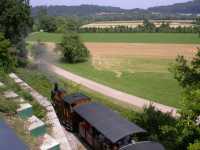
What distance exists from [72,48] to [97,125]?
53.2 metres

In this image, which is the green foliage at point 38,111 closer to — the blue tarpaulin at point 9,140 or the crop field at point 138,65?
the blue tarpaulin at point 9,140

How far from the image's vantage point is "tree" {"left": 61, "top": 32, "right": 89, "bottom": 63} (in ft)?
217

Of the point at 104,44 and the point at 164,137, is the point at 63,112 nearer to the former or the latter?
the point at 164,137

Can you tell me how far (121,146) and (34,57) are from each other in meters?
54.6

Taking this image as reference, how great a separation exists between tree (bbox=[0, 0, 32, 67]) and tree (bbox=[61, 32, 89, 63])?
26461mm

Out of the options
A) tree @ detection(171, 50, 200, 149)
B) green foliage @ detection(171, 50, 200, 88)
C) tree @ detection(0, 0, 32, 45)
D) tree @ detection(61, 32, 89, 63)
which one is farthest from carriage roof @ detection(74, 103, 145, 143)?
tree @ detection(61, 32, 89, 63)

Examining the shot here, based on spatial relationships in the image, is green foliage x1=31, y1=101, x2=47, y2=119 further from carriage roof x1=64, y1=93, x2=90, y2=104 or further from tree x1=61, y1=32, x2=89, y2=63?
tree x1=61, y1=32, x2=89, y2=63

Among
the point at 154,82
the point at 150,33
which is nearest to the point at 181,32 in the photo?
the point at 150,33

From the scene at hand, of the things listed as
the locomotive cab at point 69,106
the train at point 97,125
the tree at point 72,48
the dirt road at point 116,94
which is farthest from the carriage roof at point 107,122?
the tree at point 72,48

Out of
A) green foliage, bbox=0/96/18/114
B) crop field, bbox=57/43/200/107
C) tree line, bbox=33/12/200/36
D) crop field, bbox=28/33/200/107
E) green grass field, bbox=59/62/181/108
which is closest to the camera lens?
green foliage, bbox=0/96/18/114

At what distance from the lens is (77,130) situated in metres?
16.8

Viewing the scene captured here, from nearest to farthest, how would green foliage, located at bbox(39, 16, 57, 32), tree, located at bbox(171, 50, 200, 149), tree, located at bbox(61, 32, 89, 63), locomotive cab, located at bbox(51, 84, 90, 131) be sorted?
tree, located at bbox(171, 50, 200, 149) → locomotive cab, located at bbox(51, 84, 90, 131) → tree, located at bbox(61, 32, 89, 63) → green foliage, located at bbox(39, 16, 57, 32)

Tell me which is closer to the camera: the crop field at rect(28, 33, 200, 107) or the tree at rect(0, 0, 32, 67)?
the tree at rect(0, 0, 32, 67)

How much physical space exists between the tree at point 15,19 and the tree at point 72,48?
26.5 m
